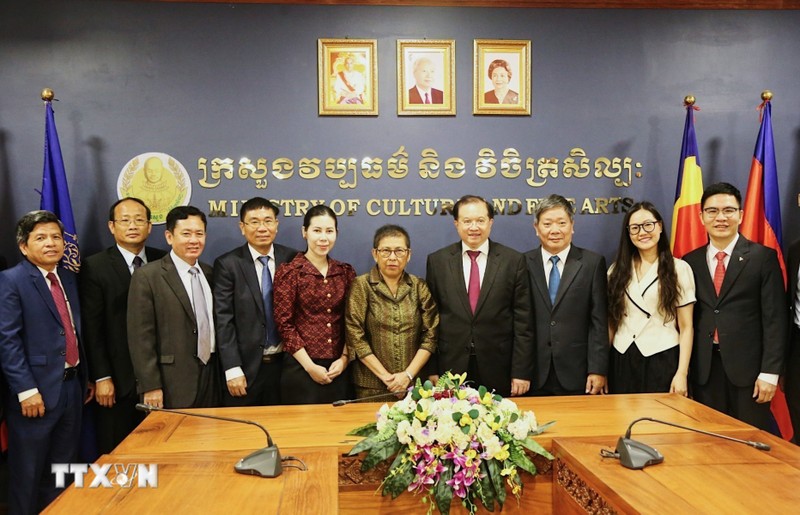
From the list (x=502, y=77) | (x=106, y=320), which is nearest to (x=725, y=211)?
(x=502, y=77)

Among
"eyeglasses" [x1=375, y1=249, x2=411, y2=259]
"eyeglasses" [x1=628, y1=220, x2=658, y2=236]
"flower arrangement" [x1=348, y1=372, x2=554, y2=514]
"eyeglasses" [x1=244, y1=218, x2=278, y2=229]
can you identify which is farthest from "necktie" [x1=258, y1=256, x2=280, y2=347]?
"eyeglasses" [x1=628, y1=220, x2=658, y2=236]

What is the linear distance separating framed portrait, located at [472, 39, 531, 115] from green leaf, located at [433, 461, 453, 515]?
262 centimetres

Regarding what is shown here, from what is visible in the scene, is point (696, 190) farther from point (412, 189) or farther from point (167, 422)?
point (167, 422)

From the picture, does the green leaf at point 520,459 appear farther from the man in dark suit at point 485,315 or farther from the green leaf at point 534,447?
the man in dark suit at point 485,315

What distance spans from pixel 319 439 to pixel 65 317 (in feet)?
5.86

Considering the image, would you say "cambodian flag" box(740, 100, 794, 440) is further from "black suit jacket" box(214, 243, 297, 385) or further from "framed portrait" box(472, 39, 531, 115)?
"black suit jacket" box(214, 243, 297, 385)

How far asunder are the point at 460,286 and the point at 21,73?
10.0 ft

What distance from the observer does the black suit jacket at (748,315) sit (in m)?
2.86

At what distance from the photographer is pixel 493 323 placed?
2.93 metres

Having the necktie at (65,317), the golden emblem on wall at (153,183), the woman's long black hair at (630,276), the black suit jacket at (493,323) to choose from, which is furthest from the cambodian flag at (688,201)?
the necktie at (65,317)

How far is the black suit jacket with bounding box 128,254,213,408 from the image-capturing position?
278 cm

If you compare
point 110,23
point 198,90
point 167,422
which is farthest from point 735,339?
point 110,23

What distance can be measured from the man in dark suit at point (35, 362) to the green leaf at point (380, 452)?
1.93 m

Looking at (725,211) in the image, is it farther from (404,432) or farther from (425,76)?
(404,432)
